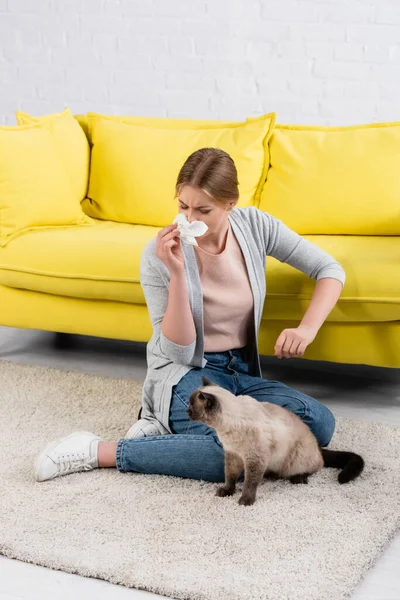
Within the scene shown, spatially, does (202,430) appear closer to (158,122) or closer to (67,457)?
(67,457)

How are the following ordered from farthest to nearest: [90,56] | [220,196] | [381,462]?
[90,56] < [381,462] < [220,196]

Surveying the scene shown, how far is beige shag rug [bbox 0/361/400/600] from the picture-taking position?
166 centimetres

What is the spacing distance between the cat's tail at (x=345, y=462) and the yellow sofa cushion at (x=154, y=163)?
129 centimetres

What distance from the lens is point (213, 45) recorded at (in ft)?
13.5

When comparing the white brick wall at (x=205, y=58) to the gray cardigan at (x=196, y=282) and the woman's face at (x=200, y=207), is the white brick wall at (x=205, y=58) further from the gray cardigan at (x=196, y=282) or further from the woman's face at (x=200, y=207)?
the woman's face at (x=200, y=207)

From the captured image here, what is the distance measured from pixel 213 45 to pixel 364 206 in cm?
148

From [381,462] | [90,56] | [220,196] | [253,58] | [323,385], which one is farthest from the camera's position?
[90,56]

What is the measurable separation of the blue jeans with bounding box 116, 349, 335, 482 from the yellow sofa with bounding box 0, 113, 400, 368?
446 millimetres

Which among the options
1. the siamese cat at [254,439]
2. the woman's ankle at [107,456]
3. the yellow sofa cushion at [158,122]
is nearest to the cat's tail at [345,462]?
the siamese cat at [254,439]

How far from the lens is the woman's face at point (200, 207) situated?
82.4 inches

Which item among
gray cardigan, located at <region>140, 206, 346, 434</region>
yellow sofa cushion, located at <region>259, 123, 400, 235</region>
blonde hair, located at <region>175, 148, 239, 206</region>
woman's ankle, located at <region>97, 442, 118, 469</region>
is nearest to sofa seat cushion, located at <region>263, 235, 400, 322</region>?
gray cardigan, located at <region>140, 206, 346, 434</region>

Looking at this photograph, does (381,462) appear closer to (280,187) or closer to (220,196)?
(220,196)

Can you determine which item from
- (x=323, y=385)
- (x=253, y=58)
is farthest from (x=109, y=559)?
(x=253, y=58)

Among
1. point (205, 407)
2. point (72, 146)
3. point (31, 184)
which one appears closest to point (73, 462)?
point (205, 407)
